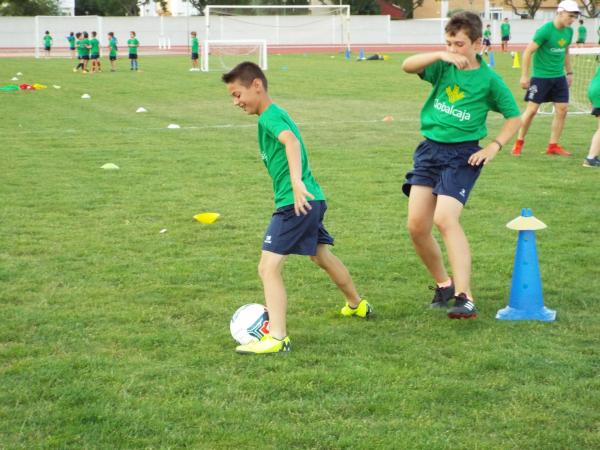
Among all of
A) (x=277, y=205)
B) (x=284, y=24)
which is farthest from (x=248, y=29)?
(x=277, y=205)

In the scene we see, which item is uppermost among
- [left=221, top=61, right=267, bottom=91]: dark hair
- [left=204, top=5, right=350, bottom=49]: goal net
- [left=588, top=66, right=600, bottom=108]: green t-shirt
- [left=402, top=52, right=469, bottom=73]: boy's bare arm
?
[left=204, top=5, right=350, bottom=49]: goal net

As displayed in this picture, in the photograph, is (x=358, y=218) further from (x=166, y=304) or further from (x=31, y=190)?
(x=31, y=190)

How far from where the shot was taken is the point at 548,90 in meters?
12.7

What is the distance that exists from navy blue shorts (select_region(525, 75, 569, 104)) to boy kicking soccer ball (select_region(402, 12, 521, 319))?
7.12 metres

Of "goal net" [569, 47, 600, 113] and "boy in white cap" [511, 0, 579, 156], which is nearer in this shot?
"boy in white cap" [511, 0, 579, 156]

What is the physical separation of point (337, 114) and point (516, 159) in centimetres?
692

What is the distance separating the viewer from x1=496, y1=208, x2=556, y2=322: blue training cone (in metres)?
5.84

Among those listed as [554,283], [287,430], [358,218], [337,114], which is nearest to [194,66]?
[337,114]

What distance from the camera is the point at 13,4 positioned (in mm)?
73188

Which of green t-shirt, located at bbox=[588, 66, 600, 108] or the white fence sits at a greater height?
the white fence

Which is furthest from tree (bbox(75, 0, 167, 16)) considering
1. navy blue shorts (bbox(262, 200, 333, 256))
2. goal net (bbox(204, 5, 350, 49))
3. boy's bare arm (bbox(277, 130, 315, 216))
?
boy's bare arm (bbox(277, 130, 315, 216))

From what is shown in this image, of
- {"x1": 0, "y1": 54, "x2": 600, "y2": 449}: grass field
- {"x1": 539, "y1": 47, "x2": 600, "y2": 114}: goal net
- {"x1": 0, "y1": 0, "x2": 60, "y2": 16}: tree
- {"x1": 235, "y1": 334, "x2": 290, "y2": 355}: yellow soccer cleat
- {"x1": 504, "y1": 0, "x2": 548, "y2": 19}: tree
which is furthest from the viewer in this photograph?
{"x1": 504, "y1": 0, "x2": 548, "y2": 19}: tree

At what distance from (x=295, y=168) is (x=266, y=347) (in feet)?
3.38

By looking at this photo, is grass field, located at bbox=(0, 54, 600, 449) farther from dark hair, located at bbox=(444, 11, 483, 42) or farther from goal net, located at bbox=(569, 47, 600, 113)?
goal net, located at bbox=(569, 47, 600, 113)
